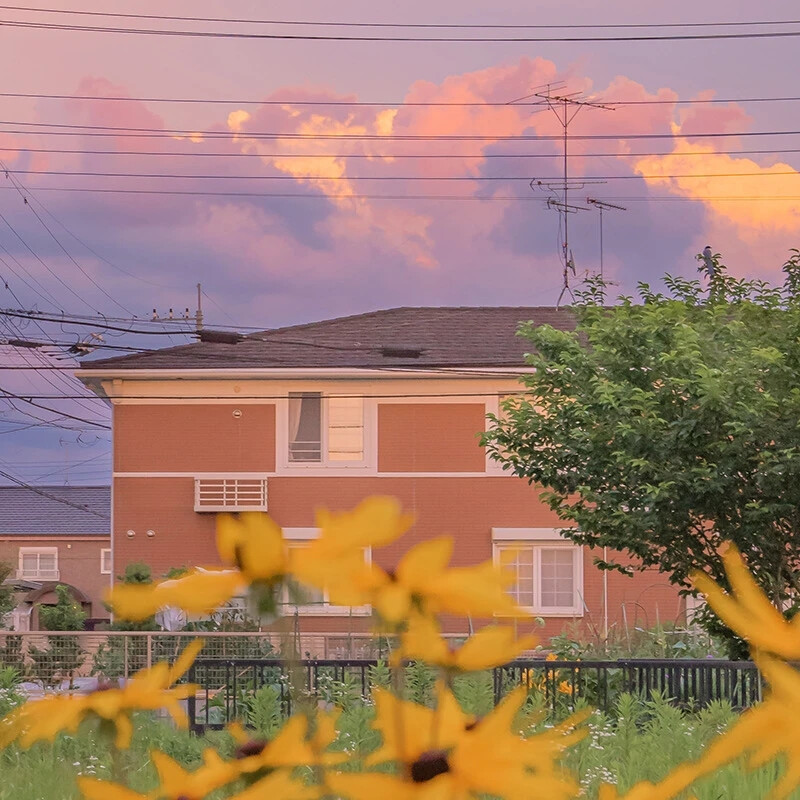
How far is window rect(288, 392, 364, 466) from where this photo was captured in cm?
2636

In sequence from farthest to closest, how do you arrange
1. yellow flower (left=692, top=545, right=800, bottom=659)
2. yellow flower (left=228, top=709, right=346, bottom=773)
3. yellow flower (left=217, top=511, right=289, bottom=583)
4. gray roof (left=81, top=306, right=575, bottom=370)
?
gray roof (left=81, top=306, right=575, bottom=370)
yellow flower (left=228, top=709, right=346, bottom=773)
yellow flower (left=217, top=511, right=289, bottom=583)
yellow flower (left=692, top=545, right=800, bottom=659)

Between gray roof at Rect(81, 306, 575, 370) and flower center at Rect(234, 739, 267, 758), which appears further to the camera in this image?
gray roof at Rect(81, 306, 575, 370)

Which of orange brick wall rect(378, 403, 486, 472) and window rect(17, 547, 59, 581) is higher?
orange brick wall rect(378, 403, 486, 472)

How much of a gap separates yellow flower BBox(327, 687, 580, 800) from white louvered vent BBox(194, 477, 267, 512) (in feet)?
83.9

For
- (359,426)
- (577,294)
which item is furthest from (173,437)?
(577,294)

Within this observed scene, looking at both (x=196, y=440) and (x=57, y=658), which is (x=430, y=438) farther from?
→ (x=57, y=658)

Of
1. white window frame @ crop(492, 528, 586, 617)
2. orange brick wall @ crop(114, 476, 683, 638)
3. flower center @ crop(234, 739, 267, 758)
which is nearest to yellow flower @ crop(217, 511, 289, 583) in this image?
flower center @ crop(234, 739, 267, 758)

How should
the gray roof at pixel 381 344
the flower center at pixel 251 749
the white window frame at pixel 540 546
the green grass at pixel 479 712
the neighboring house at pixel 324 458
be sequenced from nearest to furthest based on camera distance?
the flower center at pixel 251 749
the green grass at pixel 479 712
the white window frame at pixel 540 546
the neighboring house at pixel 324 458
the gray roof at pixel 381 344

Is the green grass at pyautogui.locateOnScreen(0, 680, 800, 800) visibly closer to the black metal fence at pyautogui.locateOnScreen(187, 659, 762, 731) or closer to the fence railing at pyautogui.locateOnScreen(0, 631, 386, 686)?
the black metal fence at pyautogui.locateOnScreen(187, 659, 762, 731)

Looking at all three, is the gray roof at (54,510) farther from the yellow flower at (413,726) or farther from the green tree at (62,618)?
the yellow flower at (413,726)

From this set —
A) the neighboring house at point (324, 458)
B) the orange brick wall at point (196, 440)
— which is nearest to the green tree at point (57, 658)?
the neighboring house at point (324, 458)

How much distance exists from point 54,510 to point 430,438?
3448 centimetres

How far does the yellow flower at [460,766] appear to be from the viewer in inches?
30.0

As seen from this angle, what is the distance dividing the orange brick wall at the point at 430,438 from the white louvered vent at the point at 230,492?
2.59m
